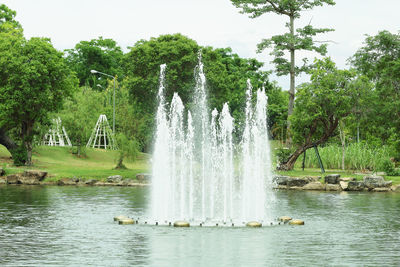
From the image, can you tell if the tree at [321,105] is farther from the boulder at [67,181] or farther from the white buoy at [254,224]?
the white buoy at [254,224]

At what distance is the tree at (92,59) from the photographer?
97.2 m

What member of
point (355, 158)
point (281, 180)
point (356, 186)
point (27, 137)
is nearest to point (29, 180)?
point (27, 137)

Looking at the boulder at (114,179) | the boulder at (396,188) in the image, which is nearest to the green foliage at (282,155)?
the boulder at (396,188)

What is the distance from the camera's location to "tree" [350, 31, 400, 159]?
1834 inches

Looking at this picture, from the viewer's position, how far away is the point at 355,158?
47156 millimetres

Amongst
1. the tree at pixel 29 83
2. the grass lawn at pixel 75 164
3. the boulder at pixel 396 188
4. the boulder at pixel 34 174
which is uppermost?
the tree at pixel 29 83

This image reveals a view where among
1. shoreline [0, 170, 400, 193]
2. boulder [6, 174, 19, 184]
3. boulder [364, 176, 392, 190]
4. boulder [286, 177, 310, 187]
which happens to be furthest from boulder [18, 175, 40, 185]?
boulder [364, 176, 392, 190]

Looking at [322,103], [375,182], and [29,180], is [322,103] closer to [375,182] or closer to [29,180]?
[375,182]

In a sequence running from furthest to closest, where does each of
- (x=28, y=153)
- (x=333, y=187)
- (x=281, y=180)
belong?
(x=28, y=153)
(x=281, y=180)
(x=333, y=187)

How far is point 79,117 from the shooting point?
64.3 meters

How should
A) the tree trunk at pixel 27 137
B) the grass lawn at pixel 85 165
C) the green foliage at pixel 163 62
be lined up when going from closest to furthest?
the grass lawn at pixel 85 165 < the tree trunk at pixel 27 137 < the green foliage at pixel 163 62

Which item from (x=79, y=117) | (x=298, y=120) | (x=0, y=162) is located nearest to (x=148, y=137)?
(x=79, y=117)

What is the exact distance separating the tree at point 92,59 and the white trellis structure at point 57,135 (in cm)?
2699

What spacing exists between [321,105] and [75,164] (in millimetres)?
24059
